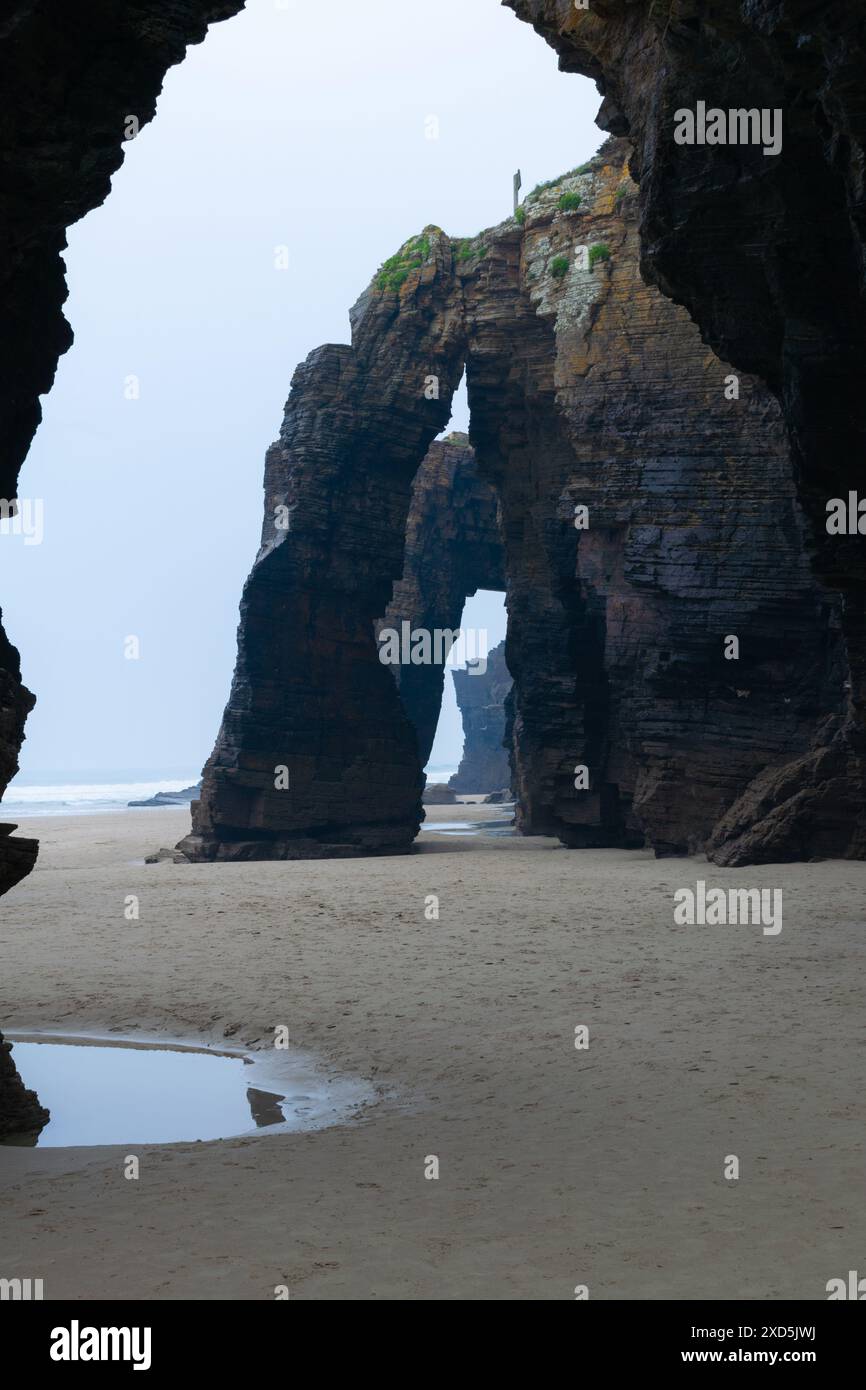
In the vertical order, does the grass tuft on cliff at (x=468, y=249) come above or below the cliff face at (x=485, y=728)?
above

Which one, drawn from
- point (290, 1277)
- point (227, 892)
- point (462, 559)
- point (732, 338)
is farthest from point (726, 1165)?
point (462, 559)

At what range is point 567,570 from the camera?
121 feet

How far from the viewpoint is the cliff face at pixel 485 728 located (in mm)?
85750

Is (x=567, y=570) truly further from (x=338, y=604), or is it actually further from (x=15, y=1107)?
(x=15, y=1107)

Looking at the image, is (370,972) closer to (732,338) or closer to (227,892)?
(227,892)

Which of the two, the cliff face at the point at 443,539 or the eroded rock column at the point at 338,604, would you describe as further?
the cliff face at the point at 443,539

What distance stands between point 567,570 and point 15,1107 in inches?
1091

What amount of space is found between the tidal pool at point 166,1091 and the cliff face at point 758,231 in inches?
386

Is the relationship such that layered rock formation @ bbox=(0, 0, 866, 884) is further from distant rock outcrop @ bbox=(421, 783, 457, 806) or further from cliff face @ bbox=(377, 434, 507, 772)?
distant rock outcrop @ bbox=(421, 783, 457, 806)

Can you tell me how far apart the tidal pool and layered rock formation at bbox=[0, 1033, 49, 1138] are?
0.39 ft

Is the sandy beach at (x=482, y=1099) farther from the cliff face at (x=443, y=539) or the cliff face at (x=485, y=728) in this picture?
the cliff face at (x=485, y=728)

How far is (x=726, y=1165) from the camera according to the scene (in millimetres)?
8609

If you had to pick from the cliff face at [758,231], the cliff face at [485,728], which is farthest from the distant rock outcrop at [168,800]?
the cliff face at [758,231]

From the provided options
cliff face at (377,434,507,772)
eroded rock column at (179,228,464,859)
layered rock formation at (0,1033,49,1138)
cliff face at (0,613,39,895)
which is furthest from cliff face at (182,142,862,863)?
layered rock formation at (0,1033,49,1138)
